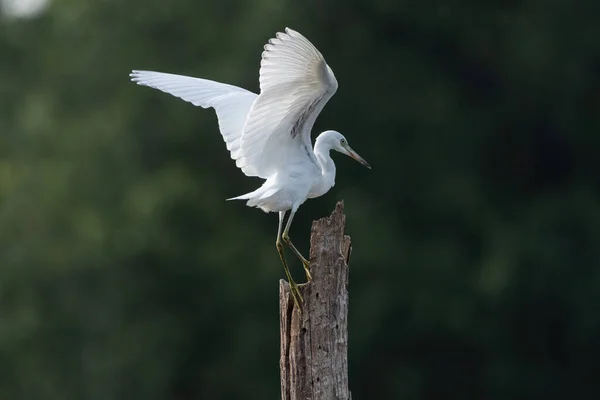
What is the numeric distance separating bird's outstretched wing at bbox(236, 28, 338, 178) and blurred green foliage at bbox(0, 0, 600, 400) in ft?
23.4

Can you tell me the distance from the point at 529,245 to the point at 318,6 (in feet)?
11.9

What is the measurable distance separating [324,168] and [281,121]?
604mm

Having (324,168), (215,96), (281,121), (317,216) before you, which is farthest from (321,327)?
(317,216)

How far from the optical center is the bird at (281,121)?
230 inches

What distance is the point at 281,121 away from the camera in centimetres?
620

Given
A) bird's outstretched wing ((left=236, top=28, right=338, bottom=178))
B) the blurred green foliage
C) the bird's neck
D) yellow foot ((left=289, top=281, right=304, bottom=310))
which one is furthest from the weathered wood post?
the blurred green foliage

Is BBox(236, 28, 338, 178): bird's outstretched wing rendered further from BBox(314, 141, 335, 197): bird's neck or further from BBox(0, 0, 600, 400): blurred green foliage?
BBox(0, 0, 600, 400): blurred green foliage

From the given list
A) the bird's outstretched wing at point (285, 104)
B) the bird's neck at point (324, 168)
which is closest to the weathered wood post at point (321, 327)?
the bird's outstretched wing at point (285, 104)

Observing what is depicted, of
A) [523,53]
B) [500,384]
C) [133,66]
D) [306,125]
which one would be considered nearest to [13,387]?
[133,66]

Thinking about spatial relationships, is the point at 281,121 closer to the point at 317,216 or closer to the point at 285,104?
the point at 285,104

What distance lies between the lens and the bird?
19.2 ft

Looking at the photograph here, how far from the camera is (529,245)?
562 inches

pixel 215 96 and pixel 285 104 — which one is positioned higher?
pixel 215 96

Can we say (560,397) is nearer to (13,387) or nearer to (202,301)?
(202,301)
